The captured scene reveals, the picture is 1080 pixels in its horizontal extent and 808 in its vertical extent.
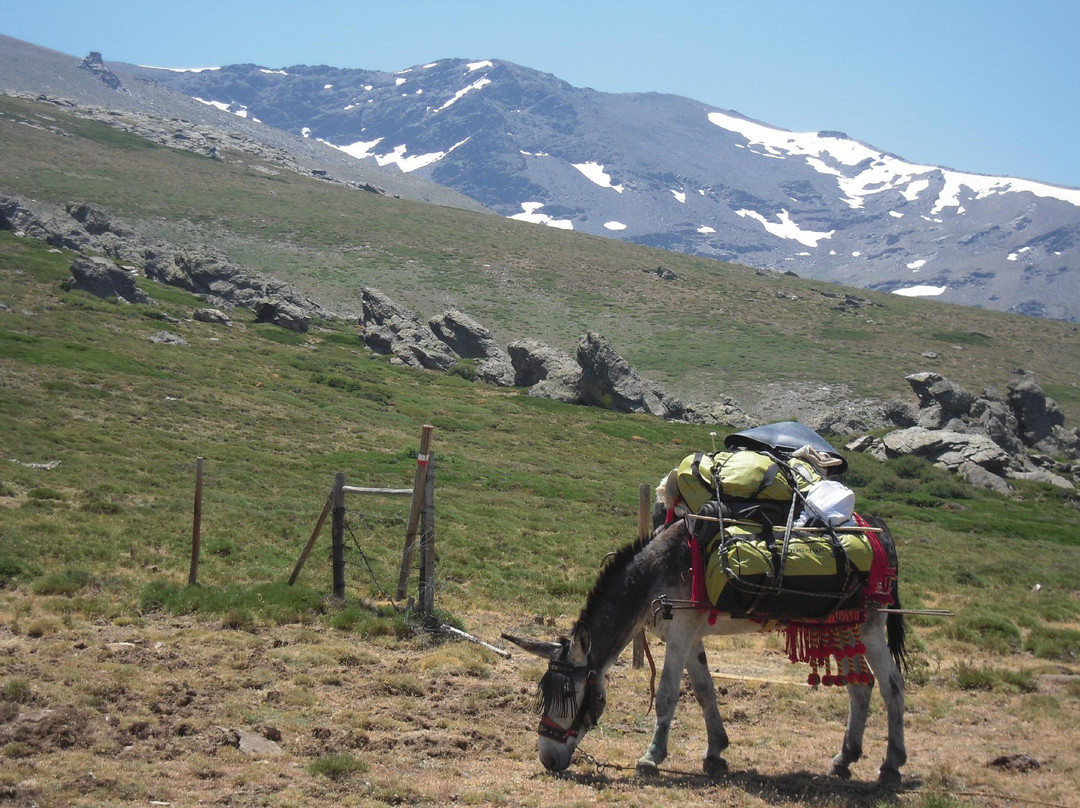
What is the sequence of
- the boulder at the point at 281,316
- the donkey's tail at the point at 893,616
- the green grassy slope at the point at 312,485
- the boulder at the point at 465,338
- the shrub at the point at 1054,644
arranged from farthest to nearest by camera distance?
1. the boulder at the point at 465,338
2. the boulder at the point at 281,316
3. the green grassy slope at the point at 312,485
4. the shrub at the point at 1054,644
5. the donkey's tail at the point at 893,616

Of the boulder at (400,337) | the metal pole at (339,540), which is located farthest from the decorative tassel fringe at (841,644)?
the boulder at (400,337)

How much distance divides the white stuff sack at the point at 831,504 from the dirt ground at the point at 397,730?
85.7 inches

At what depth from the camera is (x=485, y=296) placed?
82.0 metres

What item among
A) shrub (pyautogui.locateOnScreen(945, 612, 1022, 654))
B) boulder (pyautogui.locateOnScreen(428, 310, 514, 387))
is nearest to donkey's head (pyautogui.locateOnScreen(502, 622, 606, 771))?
shrub (pyautogui.locateOnScreen(945, 612, 1022, 654))

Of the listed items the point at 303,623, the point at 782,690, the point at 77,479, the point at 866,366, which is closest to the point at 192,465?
the point at 77,479

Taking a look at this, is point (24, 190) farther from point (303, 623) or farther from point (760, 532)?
A: point (760, 532)

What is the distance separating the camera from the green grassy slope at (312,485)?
14719mm

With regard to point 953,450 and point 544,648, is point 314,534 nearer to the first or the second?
point 544,648

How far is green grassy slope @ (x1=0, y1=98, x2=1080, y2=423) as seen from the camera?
234 feet

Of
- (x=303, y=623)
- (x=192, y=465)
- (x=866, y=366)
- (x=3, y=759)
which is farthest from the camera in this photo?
(x=866, y=366)

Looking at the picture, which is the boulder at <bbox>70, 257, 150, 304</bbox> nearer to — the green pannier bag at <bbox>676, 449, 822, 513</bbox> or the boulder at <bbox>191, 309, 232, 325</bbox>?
the boulder at <bbox>191, 309, 232, 325</bbox>

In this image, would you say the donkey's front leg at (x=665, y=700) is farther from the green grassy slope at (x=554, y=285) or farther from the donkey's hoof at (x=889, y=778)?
the green grassy slope at (x=554, y=285)

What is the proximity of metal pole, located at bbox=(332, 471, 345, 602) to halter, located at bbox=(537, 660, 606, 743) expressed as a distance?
641 cm

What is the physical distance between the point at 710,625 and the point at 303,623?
676 cm
